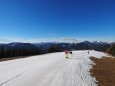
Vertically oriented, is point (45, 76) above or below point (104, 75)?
above

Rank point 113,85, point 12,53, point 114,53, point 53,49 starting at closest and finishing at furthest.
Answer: point 113,85
point 114,53
point 12,53
point 53,49

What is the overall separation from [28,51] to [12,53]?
36.9 feet

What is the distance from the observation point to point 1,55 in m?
70.8

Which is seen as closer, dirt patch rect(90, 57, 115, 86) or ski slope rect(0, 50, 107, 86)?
ski slope rect(0, 50, 107, 86)

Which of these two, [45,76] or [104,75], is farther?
[104,75]

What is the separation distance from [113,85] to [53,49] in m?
76.5

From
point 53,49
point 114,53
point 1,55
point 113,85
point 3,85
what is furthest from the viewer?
point 53,49

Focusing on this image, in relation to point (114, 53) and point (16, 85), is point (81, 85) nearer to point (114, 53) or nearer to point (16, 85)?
point (16, 85)

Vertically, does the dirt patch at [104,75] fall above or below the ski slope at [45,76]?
below

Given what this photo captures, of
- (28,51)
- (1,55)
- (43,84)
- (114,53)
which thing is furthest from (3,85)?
(28,51)

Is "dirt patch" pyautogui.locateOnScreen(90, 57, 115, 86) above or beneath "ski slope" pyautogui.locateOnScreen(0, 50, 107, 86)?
beneath

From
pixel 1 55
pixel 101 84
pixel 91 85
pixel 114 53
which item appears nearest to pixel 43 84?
pixel 91 85

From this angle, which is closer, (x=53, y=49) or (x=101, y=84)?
(x=101, y=84)

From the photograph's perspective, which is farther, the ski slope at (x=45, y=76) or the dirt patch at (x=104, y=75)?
the dirt patch at (x=104, y=75)
